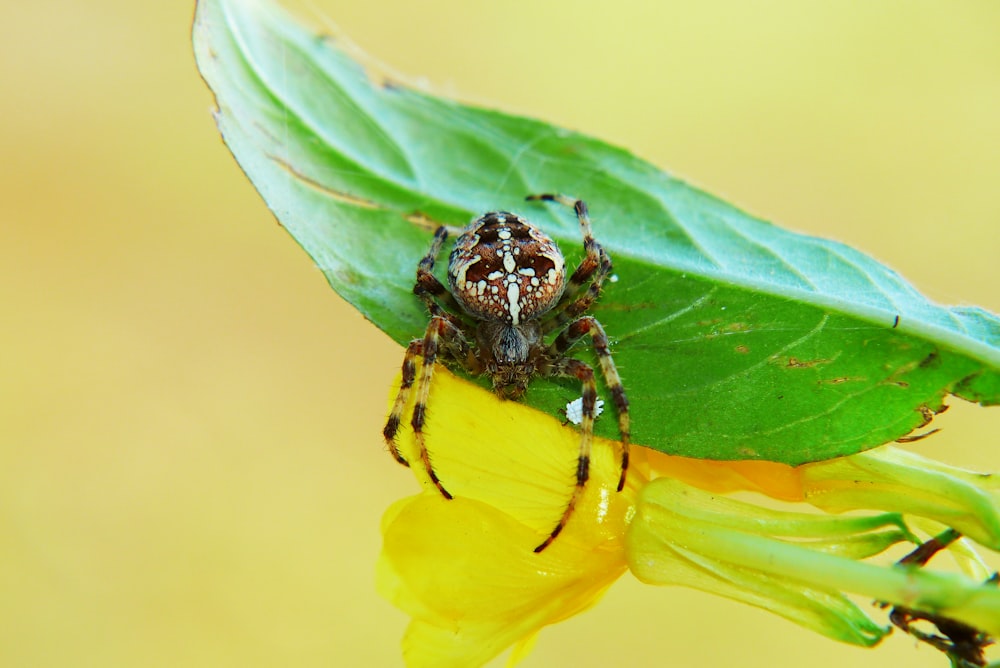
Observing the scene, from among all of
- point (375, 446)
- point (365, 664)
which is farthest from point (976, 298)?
point (365, 664)

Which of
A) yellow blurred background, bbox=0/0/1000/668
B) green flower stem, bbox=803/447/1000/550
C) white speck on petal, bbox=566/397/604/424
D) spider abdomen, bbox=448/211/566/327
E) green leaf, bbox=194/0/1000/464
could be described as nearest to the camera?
green flower stem, bbox=803/447/1000/550

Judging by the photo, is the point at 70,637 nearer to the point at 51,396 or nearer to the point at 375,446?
the point at 51,396

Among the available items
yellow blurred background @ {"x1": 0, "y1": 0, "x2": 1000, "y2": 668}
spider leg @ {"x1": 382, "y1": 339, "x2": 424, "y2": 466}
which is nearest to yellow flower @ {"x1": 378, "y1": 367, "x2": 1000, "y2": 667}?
spider leg @ {"x1": 382, "y1": 339, "x2": 424, "y2": 466}

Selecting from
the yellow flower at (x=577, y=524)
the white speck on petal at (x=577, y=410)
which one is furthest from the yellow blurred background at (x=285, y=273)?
the yellow flower at (x=577, y=524)

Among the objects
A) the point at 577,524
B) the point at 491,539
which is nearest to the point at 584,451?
the point at 577,524

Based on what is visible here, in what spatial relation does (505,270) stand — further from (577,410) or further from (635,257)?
(577,410)

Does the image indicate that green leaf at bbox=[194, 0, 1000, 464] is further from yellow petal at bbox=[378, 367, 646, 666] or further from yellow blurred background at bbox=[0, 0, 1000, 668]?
yellow blurred background at bbox=[0, 0, 1000, 668]

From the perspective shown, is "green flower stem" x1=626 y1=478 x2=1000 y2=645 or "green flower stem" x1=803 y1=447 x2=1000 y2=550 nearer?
"green flower stem" x1=626 y1=478 x2=1000 y2=645
